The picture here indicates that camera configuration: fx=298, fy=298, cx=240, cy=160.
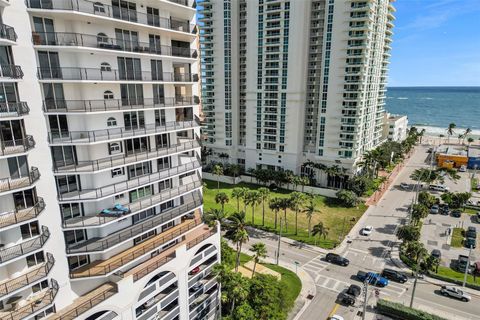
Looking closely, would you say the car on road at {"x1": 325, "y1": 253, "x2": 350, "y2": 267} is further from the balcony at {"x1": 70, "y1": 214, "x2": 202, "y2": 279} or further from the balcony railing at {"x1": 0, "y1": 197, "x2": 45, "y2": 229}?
the balcony railing at {"x1": 0, "y1": 197, "x2": 45, "y2": 229}

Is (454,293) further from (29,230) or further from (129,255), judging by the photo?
(29,230)

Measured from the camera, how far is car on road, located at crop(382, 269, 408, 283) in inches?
1940

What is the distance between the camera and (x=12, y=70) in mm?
21062

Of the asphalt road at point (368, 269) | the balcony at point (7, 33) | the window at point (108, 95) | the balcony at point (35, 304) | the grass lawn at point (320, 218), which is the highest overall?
the balcony at point (7, 33)

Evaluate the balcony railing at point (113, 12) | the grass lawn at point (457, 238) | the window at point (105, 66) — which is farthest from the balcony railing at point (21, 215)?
the grass lawn at point (457, 238)

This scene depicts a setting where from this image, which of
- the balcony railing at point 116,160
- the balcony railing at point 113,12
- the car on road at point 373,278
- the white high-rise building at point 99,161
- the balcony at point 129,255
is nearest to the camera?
the white high-rise building at point 99,161

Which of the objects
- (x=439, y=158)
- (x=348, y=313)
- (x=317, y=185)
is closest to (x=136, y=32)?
(x=348, y=313)

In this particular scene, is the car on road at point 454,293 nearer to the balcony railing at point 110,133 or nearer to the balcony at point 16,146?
the balcony railing at point 110,133

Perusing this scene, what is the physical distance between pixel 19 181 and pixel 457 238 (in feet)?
249

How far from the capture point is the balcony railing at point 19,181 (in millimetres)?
21538

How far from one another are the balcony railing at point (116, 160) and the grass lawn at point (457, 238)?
58.3 metres

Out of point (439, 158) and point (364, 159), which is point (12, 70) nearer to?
point (364, 159)

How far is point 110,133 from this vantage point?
28.1m

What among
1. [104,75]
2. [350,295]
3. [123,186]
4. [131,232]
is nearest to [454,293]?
[350,295]
